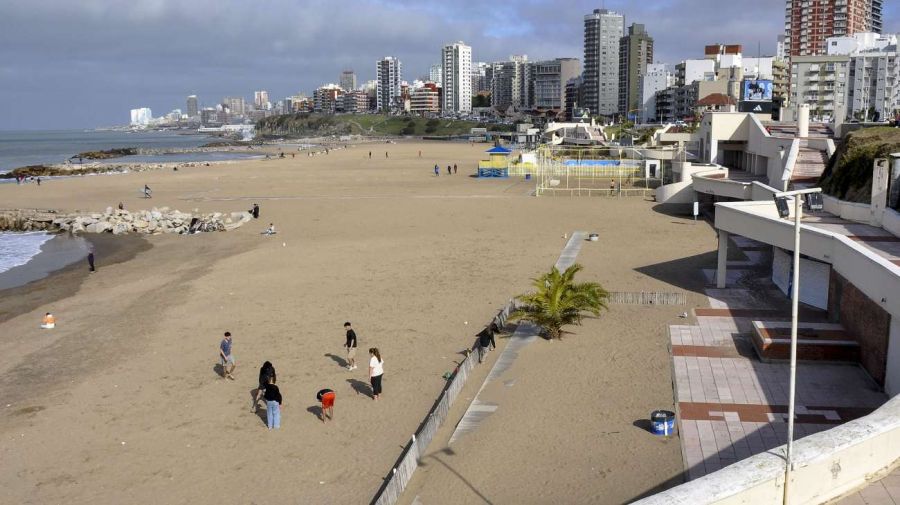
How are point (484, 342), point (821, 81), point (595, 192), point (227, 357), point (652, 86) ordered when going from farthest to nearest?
point (652, 86)
point (821, 81)
point (595, 192)
point (484, 342)
point (227, 357)

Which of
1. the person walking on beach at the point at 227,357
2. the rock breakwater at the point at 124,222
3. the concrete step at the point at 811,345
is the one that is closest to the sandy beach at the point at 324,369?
the person walking on beach at the point at 227,357

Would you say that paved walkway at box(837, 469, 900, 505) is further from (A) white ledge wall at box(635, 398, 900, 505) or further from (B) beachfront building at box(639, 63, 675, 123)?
(B) beachfront building at box(639, 63, 675, 123)

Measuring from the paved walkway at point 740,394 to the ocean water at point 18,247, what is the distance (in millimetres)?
26547

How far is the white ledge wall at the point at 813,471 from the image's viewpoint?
6418 millimetres

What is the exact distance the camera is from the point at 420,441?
1109cm

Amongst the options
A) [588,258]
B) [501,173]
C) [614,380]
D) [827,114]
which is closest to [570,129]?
[501,173]

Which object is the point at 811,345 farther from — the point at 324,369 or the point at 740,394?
the point at 324,369

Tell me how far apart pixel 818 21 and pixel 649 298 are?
170 meters

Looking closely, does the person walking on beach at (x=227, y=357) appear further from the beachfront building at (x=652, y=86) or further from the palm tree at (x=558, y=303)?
the beachfront building at (x=652, y=86)

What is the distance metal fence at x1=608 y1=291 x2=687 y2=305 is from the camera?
19.2m

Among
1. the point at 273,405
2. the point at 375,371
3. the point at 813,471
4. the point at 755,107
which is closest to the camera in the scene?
the point at 813,471

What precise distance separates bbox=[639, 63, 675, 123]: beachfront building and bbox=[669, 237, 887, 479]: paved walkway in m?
151

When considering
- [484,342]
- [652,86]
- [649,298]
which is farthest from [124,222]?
[652,86]

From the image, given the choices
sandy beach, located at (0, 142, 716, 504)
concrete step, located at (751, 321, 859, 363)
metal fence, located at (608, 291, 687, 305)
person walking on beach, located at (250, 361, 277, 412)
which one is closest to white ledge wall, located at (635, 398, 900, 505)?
sandy beach, located at (0, 142, 716, 504)
